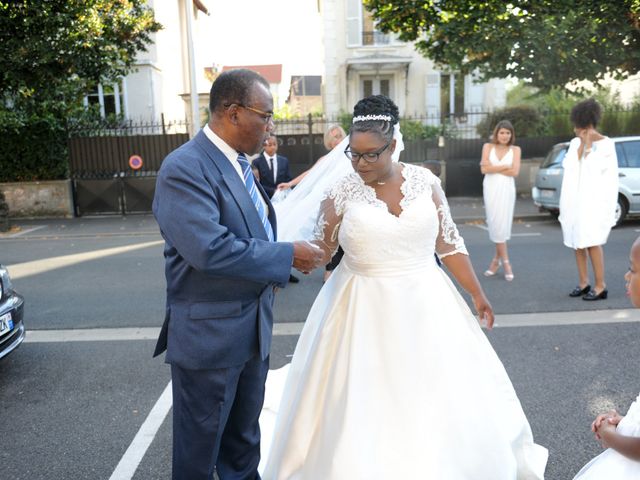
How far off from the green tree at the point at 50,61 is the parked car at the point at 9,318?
8.55m

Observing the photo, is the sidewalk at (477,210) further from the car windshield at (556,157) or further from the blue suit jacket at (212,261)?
the blue suit jacket at (212,261)

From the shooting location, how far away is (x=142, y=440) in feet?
12.6

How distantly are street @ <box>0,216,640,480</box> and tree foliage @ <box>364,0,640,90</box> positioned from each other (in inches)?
252

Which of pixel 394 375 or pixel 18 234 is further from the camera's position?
pixel 18 234

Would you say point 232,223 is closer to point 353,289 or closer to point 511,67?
point 353,289

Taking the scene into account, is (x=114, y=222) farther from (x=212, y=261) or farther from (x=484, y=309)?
(x=212, y=261)

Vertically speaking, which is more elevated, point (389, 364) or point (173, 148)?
point (173, 148)

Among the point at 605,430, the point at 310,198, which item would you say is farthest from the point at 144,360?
the point at 605,430

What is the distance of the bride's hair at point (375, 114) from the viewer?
3033mm

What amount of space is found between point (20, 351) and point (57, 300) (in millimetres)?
1856

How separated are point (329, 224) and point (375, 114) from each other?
65cm

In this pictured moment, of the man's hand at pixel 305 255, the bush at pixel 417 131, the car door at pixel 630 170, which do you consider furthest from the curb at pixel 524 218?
the man's hand at pixel 305 255

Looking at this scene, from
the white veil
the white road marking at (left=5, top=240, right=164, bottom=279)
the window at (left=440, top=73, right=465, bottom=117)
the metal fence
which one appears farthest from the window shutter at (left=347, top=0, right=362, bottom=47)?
the white veil

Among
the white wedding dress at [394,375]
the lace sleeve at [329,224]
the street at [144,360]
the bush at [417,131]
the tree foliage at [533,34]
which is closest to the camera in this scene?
the white wedding dress at [394,375]
